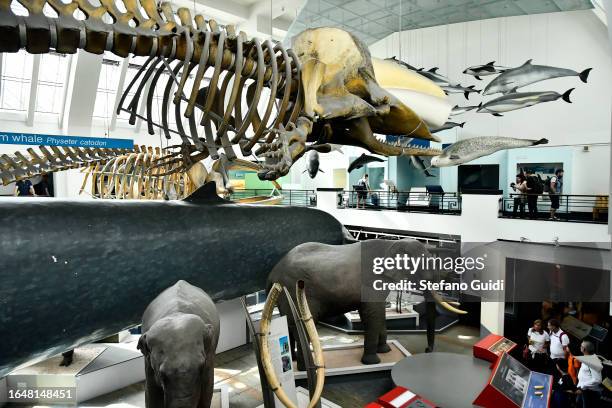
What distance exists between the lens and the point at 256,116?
12.8ft

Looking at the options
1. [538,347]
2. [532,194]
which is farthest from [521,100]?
[538,347]

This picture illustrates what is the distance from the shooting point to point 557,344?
16.8 feet

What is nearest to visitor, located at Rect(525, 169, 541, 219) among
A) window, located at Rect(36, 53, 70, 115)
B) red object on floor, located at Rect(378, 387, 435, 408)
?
red object on floor, located at Rect(378, 387, 435, 408)

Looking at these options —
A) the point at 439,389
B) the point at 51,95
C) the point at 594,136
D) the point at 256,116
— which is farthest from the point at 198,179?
the point at 51,95

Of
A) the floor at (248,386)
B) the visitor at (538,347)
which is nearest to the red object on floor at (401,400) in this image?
the floor at (248,386)

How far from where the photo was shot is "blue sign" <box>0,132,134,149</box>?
19.6 feet

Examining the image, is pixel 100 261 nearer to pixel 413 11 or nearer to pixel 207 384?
pixel 207 384

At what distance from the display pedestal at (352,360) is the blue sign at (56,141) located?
16.3ft

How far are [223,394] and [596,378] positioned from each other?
3.80 m

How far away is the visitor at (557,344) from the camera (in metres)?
5.05

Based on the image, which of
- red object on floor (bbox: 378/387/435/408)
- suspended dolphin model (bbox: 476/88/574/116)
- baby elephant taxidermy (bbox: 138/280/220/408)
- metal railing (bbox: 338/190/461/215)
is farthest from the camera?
metal railing (bbox: 338/190/461/215)

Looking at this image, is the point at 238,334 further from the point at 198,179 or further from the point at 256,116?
the point at 256,116
